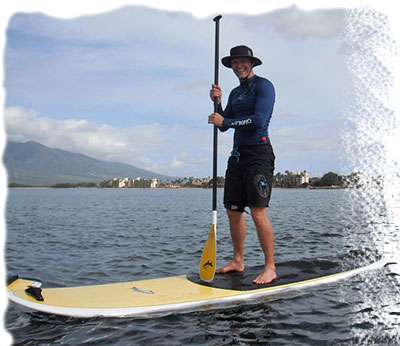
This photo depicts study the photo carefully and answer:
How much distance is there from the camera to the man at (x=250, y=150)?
611 cm

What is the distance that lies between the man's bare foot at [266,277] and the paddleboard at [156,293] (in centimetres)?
9

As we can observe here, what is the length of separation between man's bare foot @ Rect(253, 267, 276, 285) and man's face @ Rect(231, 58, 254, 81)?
3.09 meters

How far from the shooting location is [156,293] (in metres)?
5.68

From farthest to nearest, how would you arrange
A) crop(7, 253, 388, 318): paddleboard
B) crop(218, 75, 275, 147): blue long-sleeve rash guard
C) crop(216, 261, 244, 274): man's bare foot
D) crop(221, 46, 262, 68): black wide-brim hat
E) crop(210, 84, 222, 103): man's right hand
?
crop(216, 261, 244, 274): man's bare foot, crop(210, 84, 222, 103): man's right hand, crop(221, 46, 262, 68): black wide-brim hat, crop(218, 75, 275, 147): blue long-sleeve rash guard, crop(7, 253, 388, 318): paddleboard

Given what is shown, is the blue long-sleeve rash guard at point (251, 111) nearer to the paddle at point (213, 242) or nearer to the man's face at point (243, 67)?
the man's face at point (243, 67)

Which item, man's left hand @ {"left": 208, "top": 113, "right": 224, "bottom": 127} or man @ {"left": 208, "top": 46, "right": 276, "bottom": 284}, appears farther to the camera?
man's left hand @ {"left": 208, "top": 113, "right": 224, "bottom": 127}

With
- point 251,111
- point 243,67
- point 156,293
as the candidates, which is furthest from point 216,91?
point 156,293

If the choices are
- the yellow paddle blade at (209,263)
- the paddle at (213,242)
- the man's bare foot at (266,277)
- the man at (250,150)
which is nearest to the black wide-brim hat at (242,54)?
the man at (250,150)

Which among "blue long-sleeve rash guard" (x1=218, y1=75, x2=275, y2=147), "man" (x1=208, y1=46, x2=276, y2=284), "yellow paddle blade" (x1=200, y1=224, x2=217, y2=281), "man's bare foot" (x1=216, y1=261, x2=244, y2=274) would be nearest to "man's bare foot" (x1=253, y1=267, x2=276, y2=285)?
"man" (x1=208, y1=46, x2=276, y2=284)

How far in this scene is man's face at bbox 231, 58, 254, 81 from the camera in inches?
249

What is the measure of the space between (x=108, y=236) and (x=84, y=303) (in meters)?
10.5

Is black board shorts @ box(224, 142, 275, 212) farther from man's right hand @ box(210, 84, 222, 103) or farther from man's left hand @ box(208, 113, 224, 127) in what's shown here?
man's right hand @ box(210, 84, 222, 103)

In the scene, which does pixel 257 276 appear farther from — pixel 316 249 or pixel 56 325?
pixel 316 249

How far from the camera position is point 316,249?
1116cm
